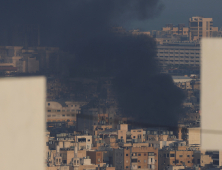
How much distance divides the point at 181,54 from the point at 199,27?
7.08 feet

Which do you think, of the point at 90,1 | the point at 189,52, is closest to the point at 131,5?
the point at 90,1

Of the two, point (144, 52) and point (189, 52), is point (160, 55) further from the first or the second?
point (144, 52)

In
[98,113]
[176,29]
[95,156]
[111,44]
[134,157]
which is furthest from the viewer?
[111,44]

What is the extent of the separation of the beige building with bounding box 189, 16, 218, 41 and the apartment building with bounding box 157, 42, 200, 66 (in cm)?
46

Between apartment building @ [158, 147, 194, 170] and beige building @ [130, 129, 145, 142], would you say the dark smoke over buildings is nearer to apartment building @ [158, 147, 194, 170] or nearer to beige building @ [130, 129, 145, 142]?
beige building @ [130, 129, 145, 142]

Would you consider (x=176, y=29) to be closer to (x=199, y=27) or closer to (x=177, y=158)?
(x=199, y=27)

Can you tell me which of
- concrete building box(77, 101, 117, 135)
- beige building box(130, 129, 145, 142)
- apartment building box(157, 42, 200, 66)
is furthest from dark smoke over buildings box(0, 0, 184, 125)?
beige building box(130, 129, 145, 142)

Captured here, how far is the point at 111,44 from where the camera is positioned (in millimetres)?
21484

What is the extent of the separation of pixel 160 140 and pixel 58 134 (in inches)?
113

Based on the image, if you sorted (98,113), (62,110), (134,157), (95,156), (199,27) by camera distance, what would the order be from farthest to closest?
(199,27) → (98,113) → (62,110) → (134,157) → (95,156)

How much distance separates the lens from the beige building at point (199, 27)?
15.1 metres

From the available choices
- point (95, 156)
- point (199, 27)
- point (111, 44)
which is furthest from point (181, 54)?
point (95, 156)

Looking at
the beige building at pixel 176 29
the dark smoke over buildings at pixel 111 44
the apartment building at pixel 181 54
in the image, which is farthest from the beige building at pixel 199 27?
the dark smoke over buildings at pixel 111 44

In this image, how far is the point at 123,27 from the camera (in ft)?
62.3
